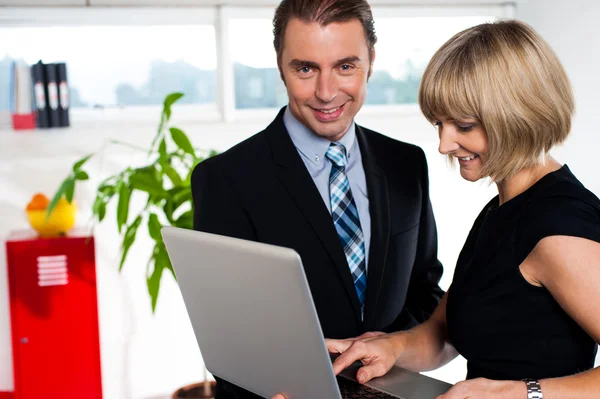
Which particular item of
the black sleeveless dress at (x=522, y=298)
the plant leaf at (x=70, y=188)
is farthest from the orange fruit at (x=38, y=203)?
the black sleeveless dress at (x=522, y=298)

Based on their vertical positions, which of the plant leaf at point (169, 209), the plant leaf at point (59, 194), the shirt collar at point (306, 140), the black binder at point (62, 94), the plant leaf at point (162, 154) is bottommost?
the plant leaf at point (169, 209)

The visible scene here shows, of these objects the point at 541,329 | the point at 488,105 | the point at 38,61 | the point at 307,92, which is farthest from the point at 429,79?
the point at 38,61

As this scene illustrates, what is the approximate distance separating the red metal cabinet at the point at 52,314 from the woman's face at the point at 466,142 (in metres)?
2.30

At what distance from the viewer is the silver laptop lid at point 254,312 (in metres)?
1.14

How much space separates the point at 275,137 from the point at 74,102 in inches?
92.8

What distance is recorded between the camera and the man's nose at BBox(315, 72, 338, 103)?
1.72 m

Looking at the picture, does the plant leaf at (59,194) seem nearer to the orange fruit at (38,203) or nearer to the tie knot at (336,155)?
the orange fruit at (38,203)


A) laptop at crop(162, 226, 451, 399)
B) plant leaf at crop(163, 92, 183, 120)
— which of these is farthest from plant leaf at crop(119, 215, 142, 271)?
laptop at crop(162, 226, 451, 399)

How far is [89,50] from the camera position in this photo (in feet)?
12.5

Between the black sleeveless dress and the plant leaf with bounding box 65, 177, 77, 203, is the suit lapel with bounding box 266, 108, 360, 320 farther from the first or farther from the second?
the plant leaf with bounding box 65, 177, 77, 203

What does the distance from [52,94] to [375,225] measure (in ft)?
7.51

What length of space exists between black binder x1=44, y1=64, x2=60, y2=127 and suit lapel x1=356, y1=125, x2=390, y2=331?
6.80 feet

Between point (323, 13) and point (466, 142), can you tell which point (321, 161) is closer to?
point (323, 13)

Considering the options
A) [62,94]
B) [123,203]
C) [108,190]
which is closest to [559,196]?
[123,203]
